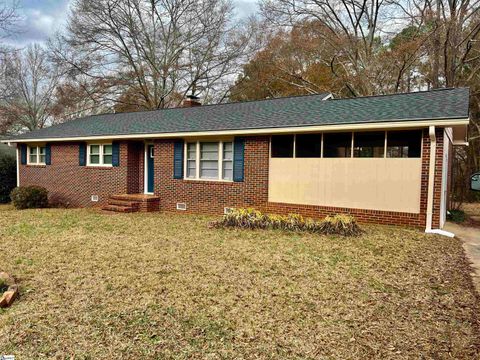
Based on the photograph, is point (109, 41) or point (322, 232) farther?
point (109, 41)

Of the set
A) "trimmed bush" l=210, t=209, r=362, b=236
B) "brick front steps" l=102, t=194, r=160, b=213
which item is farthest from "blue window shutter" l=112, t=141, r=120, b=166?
"trimmed bush" l=210, t=209, r=362, b=236

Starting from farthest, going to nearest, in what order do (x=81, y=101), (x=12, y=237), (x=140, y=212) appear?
(x=81, y=101) < (x=140, y=212) < (x=12, y=237)

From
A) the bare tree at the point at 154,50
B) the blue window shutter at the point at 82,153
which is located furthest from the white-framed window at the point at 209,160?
the bare tree at the point at 154,50

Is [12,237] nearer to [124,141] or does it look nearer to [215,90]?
[124,141]

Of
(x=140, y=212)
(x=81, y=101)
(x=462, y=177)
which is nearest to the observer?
(x=140, y=212)

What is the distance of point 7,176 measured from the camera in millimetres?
15945

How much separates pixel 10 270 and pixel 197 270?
268 cm

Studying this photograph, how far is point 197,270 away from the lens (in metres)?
4.88

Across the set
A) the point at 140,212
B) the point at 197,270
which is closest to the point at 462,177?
the point at 140,212

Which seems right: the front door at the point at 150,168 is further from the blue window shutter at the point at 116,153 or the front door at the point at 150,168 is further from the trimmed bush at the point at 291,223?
the trimmed bush at the point at 291,223

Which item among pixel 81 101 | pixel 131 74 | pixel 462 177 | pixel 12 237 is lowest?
pixel 12 237

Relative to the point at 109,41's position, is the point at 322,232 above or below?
below

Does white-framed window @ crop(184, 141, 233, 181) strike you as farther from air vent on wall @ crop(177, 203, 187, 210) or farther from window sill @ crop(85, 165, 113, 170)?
window sill @ crop(85, 165, 113, 170)

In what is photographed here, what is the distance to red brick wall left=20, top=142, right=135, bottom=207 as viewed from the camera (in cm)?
1236
